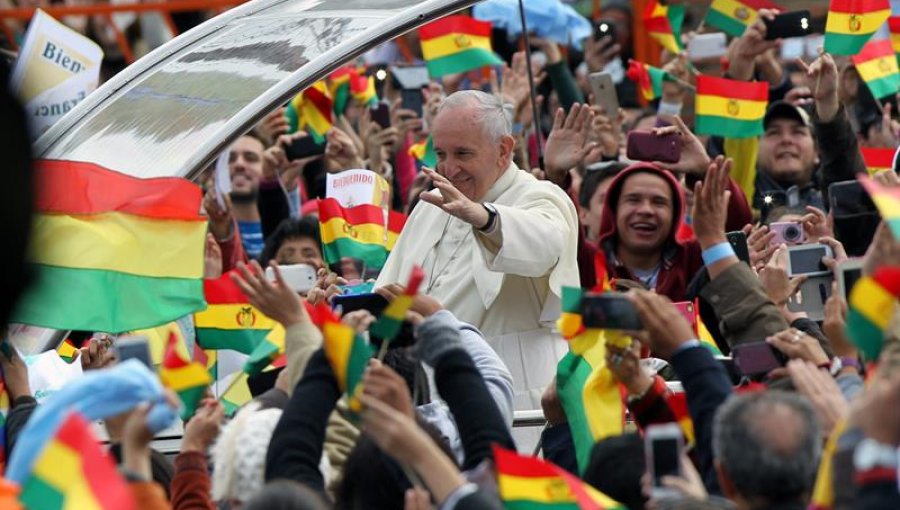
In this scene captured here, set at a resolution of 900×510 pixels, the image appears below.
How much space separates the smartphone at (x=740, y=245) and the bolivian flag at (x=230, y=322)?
1842 millimetres

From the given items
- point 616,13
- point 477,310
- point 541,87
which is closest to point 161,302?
Result: point 477,310

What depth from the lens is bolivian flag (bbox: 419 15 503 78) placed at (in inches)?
449

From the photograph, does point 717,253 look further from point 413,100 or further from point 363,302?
point 413,100

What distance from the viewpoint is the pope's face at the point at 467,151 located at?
25.7ft

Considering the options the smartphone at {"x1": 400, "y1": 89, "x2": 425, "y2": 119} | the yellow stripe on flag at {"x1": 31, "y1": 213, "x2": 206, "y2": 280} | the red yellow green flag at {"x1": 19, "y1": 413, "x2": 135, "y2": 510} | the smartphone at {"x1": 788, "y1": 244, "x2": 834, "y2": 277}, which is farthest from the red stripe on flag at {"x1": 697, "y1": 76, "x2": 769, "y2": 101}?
the red yellow green flag at {"x1": 19, "y1": 413, "x2": 135, "y2": 510}

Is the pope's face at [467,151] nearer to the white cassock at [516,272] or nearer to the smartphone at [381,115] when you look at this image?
the white cassock at [516,272]

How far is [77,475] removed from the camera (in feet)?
13.9

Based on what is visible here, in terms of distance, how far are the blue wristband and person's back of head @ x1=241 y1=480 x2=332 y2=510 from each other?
6.04 feet

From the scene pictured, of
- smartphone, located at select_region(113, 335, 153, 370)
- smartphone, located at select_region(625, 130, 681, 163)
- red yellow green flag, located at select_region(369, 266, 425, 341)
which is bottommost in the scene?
smartphone, located at select_region(625, 130, 681, 163)

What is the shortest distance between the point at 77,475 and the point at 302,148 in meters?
6.61

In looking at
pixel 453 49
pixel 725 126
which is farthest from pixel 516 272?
pixel 453 49

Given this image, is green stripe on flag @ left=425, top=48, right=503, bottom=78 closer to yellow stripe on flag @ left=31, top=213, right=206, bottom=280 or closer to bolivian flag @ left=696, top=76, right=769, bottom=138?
bolivian flag @ left=696, top=76, right=769, bottom=138

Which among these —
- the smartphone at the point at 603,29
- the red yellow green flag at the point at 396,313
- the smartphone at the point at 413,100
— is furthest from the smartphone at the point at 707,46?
the red yellow green flag at the point at 396,313

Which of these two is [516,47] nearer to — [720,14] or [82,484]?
[720,14]
